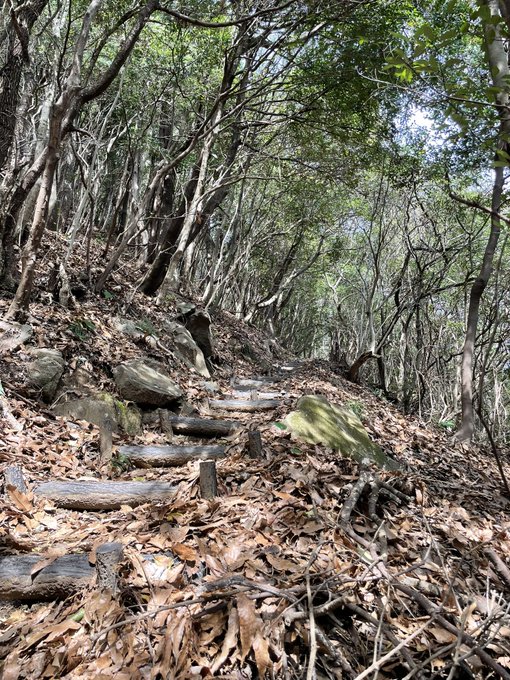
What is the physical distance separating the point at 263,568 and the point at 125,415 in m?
3.44

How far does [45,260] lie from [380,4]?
314 inches

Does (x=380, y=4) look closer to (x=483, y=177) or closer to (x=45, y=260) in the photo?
(x=483, y=177)

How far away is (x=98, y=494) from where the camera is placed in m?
3.77

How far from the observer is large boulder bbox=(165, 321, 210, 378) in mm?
8883

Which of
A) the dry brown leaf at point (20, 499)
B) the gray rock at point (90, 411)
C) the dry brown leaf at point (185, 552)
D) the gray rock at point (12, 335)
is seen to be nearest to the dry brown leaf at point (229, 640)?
the dry brown leaf at point (185, 552)

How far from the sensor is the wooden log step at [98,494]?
3.73 meters

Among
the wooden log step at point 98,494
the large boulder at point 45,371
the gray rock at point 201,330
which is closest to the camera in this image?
the wooden log step at point 98,494

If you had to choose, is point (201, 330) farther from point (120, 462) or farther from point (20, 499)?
point (20, 499)

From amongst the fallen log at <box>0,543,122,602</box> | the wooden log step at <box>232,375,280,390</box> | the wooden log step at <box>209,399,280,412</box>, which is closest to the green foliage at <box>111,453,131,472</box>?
the fallen log at <box>0,543,122,602</box>

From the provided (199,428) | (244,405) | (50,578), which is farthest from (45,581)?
(244,405)

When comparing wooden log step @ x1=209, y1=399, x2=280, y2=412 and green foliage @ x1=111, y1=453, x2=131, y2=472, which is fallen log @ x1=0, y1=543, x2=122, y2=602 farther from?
wooden log step @ x1=209, y1=399, x2=280, y2=412

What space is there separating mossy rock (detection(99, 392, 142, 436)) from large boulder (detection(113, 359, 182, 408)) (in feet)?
0.63

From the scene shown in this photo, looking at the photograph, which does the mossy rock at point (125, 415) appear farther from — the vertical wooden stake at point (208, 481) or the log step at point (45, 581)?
the log step at point (45, 581)

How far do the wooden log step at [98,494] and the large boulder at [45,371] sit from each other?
1595mm
